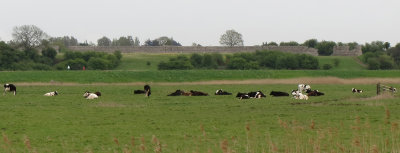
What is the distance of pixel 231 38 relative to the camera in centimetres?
17162

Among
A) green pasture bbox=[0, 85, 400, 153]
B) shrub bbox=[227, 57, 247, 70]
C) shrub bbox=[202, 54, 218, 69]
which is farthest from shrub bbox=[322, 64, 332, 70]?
green pasture bbox=[0, 85, 400, 153]

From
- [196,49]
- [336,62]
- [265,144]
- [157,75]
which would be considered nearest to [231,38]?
[196,49]

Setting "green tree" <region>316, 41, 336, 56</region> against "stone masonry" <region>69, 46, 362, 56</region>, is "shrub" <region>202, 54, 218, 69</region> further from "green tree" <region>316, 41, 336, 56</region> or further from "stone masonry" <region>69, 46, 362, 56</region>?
"green tree" <region>316, 41, 336, 56</region>

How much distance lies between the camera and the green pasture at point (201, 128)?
1667cm

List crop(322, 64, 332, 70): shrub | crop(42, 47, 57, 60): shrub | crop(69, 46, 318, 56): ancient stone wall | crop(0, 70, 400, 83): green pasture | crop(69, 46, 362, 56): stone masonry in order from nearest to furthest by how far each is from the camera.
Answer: crop(0, 70, 400, 83): green pasture < crop(42, 47, 57, 60): shrub < crop(322, 64, 332, 70): shrub < crop(69, 46, 318, 56): ancient stone wall < crop(69, 46, 362, 56): stone masonry

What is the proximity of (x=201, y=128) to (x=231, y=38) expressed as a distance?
159238 mm

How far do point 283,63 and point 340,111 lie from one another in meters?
89.6

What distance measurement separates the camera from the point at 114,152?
15.6m

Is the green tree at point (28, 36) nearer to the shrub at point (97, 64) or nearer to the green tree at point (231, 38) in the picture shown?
the shrub at point (97, 64)

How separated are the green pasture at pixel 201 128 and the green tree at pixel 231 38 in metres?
137

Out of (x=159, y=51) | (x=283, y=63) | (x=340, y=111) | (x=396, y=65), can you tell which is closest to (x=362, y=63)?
(x=396, y=65)

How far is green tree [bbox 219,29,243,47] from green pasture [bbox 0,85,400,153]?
13665 cm

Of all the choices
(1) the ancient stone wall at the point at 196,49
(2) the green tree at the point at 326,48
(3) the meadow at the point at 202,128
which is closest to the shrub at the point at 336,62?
(1) the ancient stone wall at the point at 196,49

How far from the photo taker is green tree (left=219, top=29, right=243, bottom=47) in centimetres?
17125
